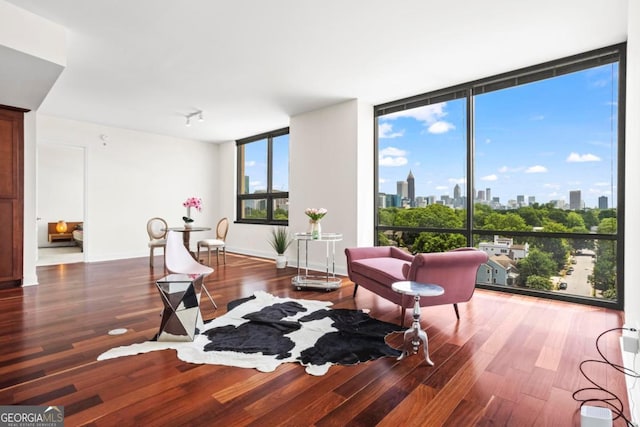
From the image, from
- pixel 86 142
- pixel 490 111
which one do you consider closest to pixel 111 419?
pixel 490 111

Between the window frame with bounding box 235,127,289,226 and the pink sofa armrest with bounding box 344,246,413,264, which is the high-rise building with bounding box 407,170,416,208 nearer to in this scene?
the pink sofa armrest with bounding box 344,246,413,264

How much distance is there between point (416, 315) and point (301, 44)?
2907mm

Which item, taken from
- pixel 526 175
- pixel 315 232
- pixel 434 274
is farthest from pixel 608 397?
pixel 315 232

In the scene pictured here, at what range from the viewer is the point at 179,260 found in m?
3.80

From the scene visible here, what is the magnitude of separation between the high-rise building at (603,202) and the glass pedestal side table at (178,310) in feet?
14.1

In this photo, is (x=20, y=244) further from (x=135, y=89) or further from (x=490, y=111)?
(x=490, y=111)

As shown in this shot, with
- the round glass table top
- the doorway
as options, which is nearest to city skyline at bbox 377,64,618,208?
the round glass table top

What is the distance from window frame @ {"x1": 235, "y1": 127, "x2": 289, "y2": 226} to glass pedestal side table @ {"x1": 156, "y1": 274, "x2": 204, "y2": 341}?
442 cm

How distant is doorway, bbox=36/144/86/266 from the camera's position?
8875 mm

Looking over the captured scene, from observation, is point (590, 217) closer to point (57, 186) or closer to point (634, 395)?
point (634, 395)

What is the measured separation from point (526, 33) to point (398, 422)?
3666 mm

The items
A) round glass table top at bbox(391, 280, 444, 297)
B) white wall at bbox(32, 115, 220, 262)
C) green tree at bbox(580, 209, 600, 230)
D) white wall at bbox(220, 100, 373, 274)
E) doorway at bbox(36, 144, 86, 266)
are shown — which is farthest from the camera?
doorway at bbox(36, 144, 86, 266)

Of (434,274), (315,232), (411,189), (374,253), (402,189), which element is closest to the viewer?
(434,274)

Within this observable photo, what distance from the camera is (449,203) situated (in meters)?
4.78
